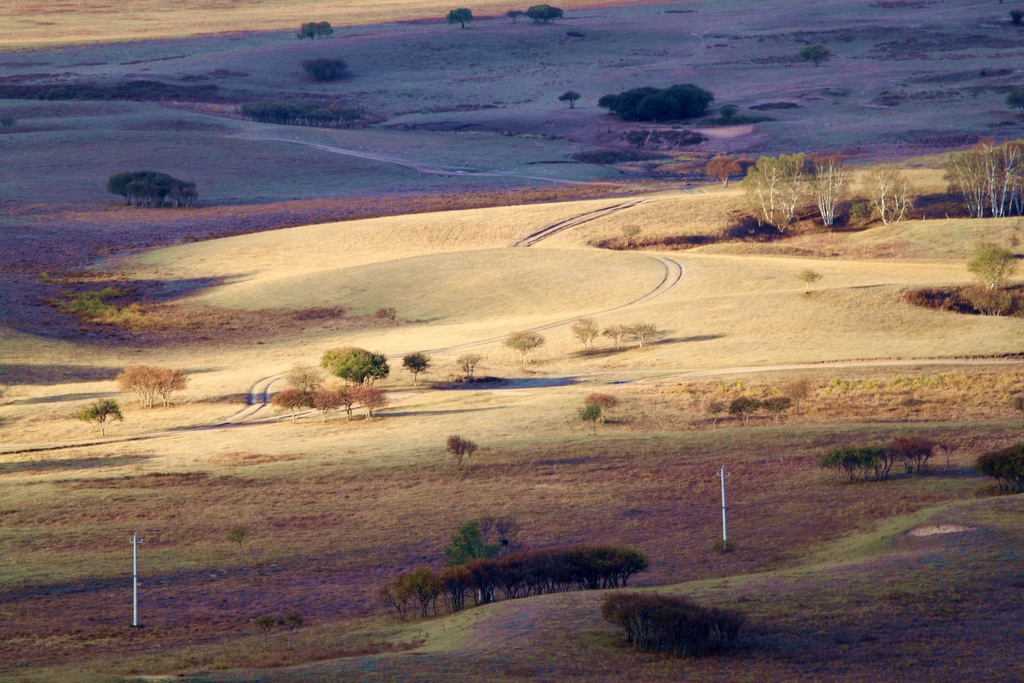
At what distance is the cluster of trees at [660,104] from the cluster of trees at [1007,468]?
10054 cm

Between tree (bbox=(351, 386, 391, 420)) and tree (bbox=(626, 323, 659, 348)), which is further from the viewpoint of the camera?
tree (bbox=(626, 323, 659, 348))

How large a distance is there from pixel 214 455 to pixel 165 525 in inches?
328

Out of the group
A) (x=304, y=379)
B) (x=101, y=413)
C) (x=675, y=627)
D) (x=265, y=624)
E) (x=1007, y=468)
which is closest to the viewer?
(x=675, y=627)

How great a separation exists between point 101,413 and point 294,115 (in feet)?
316

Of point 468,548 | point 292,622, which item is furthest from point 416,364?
point 292,622

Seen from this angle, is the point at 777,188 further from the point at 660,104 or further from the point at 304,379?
the point at 660,104

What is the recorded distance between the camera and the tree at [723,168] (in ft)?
307

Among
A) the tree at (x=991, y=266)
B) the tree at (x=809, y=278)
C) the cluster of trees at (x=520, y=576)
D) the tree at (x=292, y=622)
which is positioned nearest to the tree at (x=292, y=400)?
the cluster of trees at (x=520, y=576)

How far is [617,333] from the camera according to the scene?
52.9m

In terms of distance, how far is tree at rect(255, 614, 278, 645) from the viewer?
19.6 meters

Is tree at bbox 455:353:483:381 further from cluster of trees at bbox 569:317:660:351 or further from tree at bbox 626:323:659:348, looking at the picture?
tree at bbox 626:323:659:348

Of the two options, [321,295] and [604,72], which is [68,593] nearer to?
[321,295]

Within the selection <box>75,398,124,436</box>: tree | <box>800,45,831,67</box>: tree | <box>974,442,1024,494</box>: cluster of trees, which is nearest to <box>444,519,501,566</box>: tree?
<box>974,442,1024,494</box>: cluster of trees

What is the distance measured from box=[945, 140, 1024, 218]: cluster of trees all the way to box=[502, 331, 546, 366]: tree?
37933 mm
